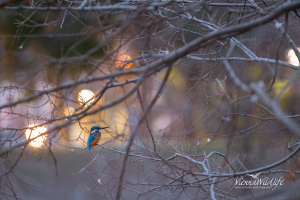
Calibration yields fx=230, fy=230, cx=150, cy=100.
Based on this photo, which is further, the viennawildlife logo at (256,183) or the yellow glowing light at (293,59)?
the yellow glowing light at (293,59)

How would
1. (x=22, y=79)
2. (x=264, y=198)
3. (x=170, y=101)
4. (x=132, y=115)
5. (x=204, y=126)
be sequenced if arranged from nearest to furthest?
(x=22, y=79), (x=132, y=115), (x=204, y=126), (x=264, y=198), (x=170, y=101)

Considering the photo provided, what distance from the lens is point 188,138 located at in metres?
3.08

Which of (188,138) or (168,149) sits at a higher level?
(188,138)

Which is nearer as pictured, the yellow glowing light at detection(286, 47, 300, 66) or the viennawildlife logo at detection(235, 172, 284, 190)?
the viennawildlife logo at detection(235, 172, 284, 190)

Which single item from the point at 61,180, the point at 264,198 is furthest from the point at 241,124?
the point at 61,180

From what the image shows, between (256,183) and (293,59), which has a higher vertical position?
(293,59)

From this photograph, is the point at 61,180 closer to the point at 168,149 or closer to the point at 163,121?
the point at 163,121

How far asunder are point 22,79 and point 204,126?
2859mm

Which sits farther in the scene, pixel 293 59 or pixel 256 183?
pixel 293 59

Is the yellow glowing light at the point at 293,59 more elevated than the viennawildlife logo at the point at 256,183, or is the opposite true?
the yellow glowing light at the point at 293,59

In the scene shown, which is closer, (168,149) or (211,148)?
(168,149)

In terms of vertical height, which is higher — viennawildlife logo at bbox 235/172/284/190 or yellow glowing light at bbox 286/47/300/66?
yellow glowing light at bbox 286/47/300/66

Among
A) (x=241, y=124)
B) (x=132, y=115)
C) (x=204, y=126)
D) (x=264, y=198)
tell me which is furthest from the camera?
(x=241, y=124)

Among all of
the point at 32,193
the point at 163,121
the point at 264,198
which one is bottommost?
the point at 264,198
